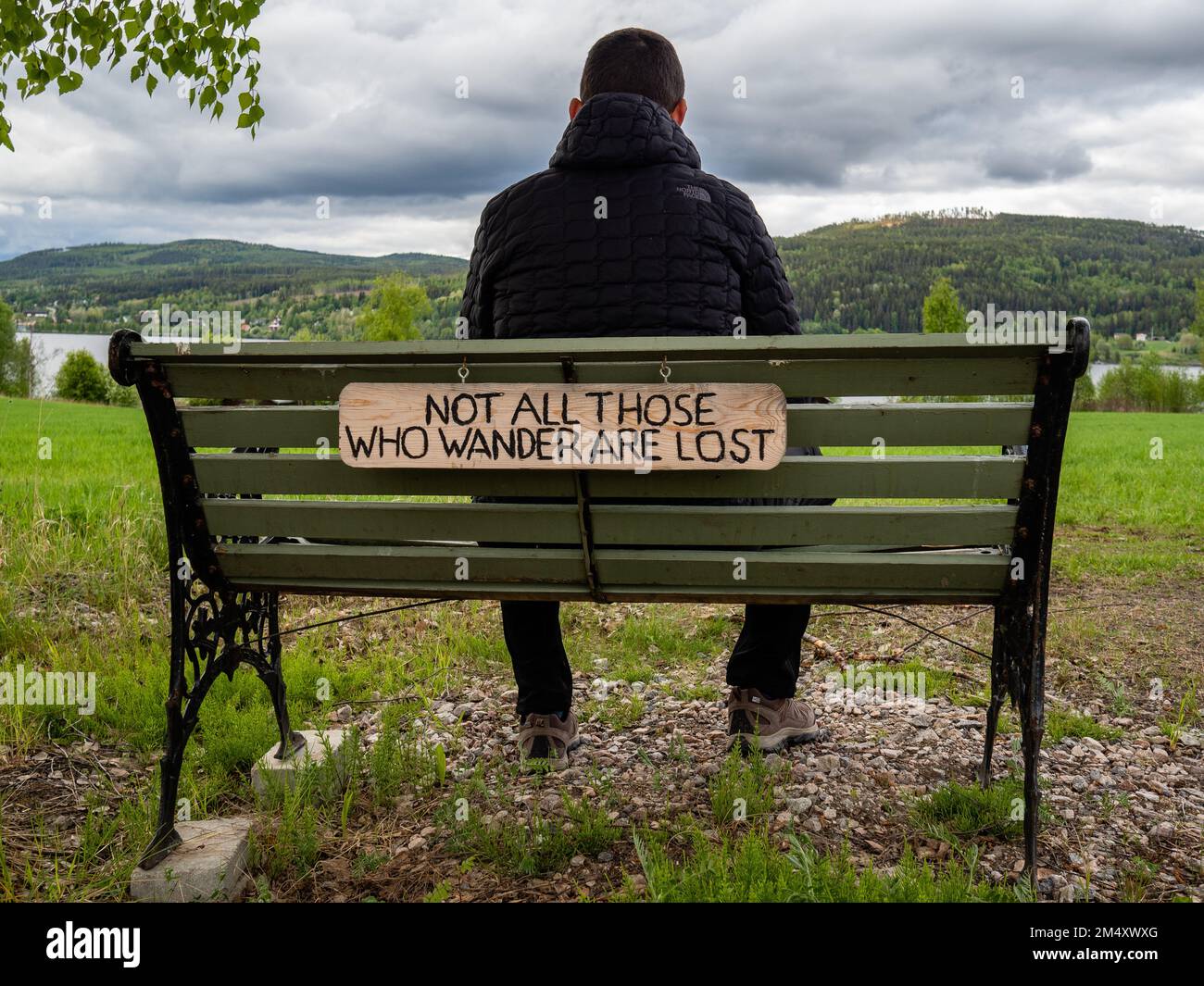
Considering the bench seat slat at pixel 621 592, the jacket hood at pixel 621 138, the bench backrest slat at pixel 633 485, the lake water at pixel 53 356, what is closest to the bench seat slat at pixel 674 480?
the bench backrest slat at pixel 633 485

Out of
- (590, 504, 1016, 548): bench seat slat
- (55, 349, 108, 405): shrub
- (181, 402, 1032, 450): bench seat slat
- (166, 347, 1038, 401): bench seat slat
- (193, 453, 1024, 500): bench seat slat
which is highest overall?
(55, 349, 108, 405): shrub

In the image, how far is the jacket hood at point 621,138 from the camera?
10.0 feet

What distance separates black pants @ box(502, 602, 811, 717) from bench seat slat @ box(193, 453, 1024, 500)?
2.95 feet

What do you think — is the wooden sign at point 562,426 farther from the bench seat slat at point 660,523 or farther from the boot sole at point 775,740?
the boot sole at point 775,740

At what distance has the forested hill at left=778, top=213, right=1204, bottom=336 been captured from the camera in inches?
4183

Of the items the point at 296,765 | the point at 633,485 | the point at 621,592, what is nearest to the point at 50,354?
the point at 296,765

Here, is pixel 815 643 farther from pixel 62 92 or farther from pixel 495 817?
pixel 62 92

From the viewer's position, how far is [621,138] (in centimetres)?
305

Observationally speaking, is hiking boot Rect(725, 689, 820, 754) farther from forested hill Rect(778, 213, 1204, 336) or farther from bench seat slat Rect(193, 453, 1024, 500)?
forested hill Rect(778, 213, 1204, 336)

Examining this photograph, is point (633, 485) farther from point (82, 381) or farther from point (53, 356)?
point (82, 381)

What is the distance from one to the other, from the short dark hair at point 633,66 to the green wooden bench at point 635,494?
4.72 feet

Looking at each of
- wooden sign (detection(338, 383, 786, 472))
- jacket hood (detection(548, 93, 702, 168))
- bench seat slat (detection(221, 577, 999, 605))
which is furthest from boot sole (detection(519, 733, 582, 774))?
jacket hood (detection(548, 93, 702, 168))
